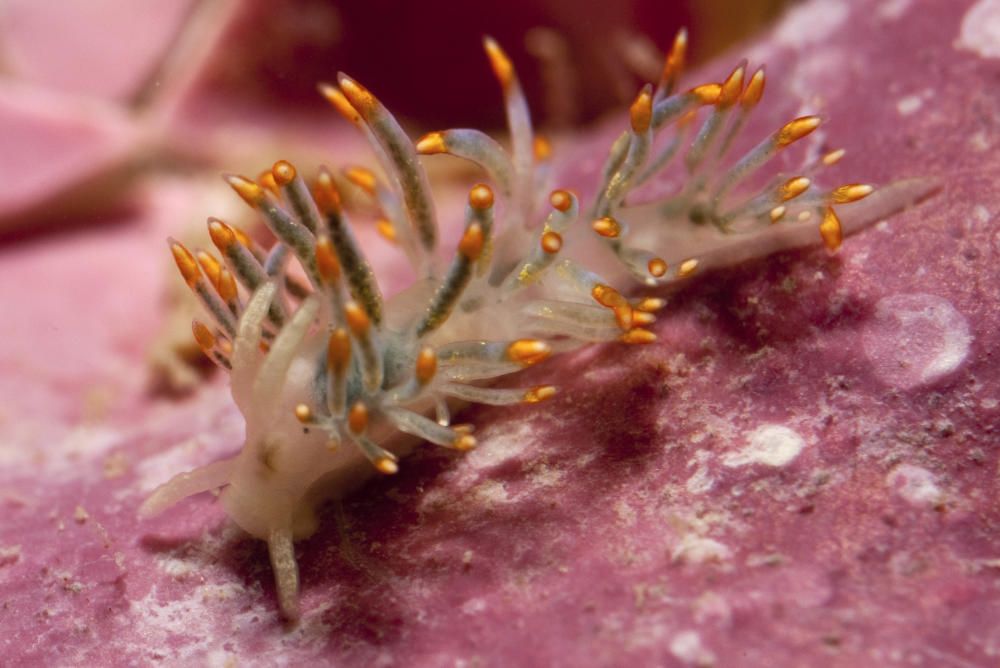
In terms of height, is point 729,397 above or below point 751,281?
below

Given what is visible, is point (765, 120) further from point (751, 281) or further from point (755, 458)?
point (755, 458)

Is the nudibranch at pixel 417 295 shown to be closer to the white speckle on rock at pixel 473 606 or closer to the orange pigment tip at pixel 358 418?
the orange pigment tip at pixel 358 418

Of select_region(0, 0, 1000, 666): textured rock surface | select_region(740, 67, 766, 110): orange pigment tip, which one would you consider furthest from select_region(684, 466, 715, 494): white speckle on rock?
select_region(740, 67, 766, 110): orange pigment tip

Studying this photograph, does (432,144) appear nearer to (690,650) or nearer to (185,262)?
(185,262)

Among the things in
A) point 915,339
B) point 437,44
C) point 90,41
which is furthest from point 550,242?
point 90,41

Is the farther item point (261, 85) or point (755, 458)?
point (261, 85)

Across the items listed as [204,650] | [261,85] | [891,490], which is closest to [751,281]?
[891,490]
